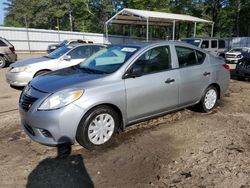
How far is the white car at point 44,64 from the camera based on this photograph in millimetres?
8812

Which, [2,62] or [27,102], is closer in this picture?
[27,102]

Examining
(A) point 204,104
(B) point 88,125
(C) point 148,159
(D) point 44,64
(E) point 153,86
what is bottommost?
(C) point 148,159

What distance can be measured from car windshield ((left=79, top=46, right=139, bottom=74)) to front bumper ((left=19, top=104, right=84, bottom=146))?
3.47ft

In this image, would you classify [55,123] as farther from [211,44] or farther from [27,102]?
[211,44]

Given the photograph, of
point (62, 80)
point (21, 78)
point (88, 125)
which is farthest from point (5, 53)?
point (88, 125)

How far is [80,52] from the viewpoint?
10.0 meters

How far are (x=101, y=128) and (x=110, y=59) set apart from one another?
1.41 metres

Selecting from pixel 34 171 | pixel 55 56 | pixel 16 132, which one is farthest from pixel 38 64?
pixel 34 171

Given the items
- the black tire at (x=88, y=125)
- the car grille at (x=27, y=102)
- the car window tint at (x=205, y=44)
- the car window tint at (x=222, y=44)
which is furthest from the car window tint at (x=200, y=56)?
the car window tint at (x=222, y=44)

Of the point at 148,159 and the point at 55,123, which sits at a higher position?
the point at 55,123

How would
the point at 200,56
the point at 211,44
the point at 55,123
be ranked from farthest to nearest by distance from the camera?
1. the point at 211,44
2. the point at 200,56
3. the point at 55,123

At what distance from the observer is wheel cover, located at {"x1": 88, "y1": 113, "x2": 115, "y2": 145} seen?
4.42 meters

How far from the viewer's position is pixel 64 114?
161 inches

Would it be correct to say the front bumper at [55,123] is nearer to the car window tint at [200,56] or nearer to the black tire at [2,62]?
the car window tint at [200,56]
